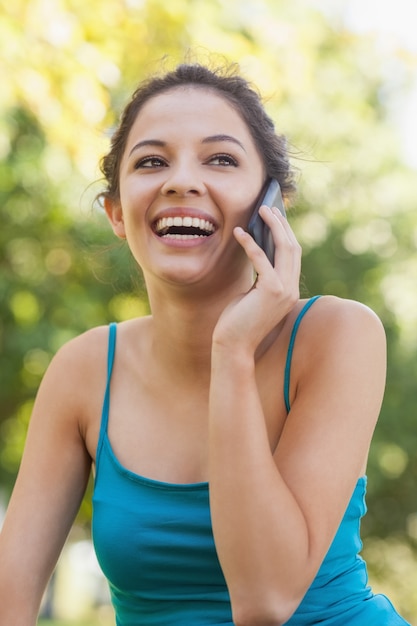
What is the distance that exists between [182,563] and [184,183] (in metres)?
0.92

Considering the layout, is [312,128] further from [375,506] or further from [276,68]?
[375,506]

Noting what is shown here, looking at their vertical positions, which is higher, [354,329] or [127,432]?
[354,329]

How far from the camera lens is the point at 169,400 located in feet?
8.48

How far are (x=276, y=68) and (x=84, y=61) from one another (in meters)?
1.95

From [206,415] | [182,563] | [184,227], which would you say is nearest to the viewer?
[182,563]

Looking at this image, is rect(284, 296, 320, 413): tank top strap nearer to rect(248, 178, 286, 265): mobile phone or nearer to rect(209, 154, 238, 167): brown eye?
rect(248, 178, 286, 265): mobile phone

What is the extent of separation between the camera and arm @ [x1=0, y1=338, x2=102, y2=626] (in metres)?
2.46

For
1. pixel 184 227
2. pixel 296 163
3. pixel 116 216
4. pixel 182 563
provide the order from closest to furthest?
pixel 182 563 → pixel 184 227 → pixel 116 216 → pixel 296 163

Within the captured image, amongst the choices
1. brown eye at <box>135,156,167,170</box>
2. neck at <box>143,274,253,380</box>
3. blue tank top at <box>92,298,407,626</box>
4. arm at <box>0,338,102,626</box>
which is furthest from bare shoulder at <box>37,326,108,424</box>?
brown eye at <box>135,156,167,170</box>

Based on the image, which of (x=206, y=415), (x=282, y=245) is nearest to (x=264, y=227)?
(x=282, y=245)

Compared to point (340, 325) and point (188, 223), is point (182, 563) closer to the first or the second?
point (340, 325)

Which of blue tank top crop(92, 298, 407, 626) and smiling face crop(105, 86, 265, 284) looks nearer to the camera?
blue tank top crop(92, 298, 407, 626)

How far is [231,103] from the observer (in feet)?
8.39

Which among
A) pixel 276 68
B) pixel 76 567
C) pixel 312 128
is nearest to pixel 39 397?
pixel 276 68
